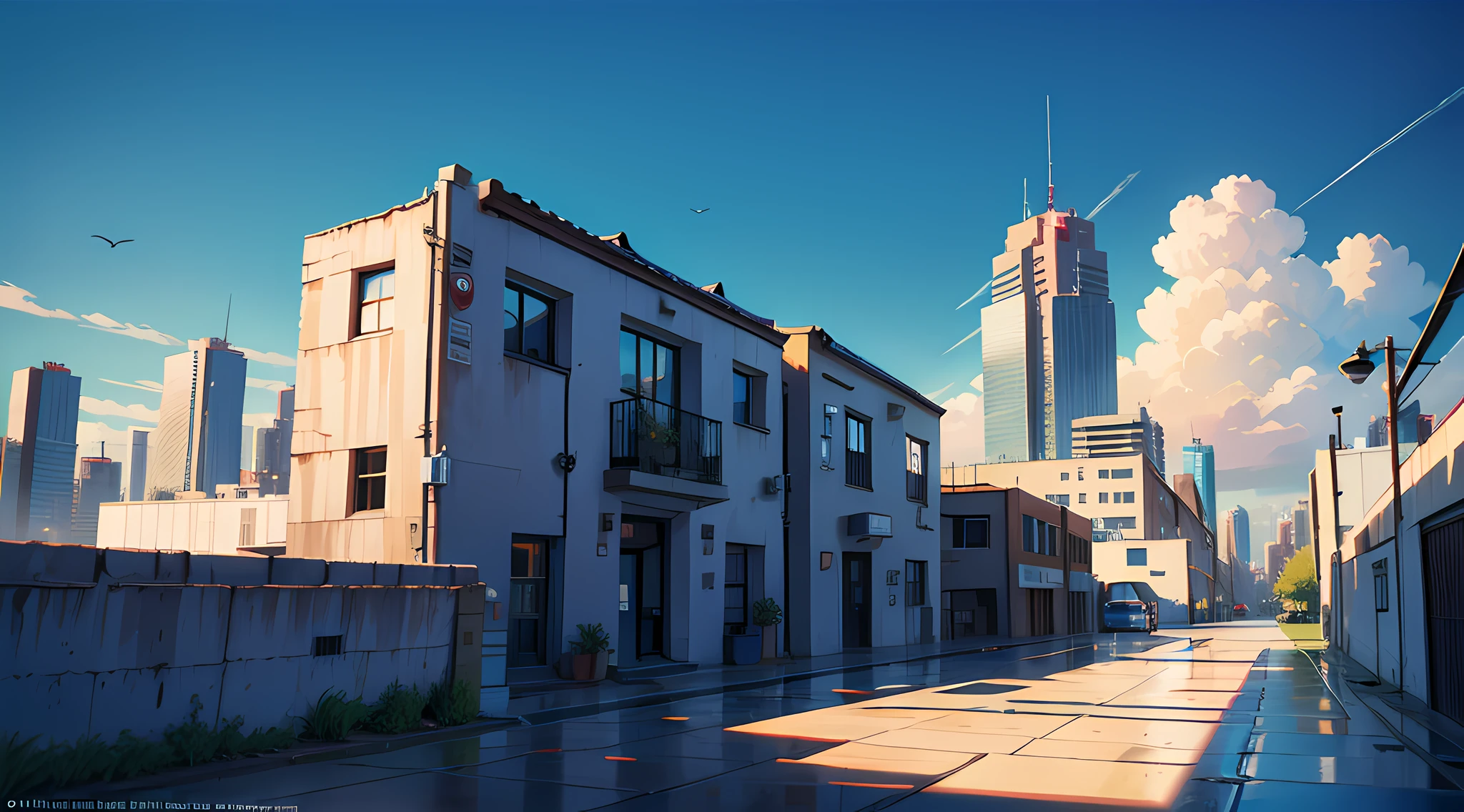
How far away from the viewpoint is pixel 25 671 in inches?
268

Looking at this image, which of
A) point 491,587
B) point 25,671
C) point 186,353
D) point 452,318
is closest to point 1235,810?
point 25,671

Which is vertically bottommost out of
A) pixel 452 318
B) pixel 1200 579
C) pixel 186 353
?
pixel 1200 579

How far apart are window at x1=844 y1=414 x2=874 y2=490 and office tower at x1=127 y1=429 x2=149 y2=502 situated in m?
69.2

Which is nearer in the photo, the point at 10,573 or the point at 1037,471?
the point at 10,573

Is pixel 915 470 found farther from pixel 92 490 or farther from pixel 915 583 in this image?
pixel 92 490

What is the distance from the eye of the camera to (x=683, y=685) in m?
16.3

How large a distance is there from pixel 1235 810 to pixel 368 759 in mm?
7246

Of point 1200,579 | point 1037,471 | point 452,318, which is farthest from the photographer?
point 1037,471

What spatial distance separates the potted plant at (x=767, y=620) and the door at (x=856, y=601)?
5772 mm

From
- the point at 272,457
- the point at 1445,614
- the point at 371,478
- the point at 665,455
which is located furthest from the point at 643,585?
the point at 272,457

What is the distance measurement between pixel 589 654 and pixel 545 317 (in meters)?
5.85

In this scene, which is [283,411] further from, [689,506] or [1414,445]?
[1414,445]

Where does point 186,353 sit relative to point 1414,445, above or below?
→ above

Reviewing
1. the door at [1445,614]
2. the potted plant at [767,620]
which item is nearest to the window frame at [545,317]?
the potted plant at [767,620]
